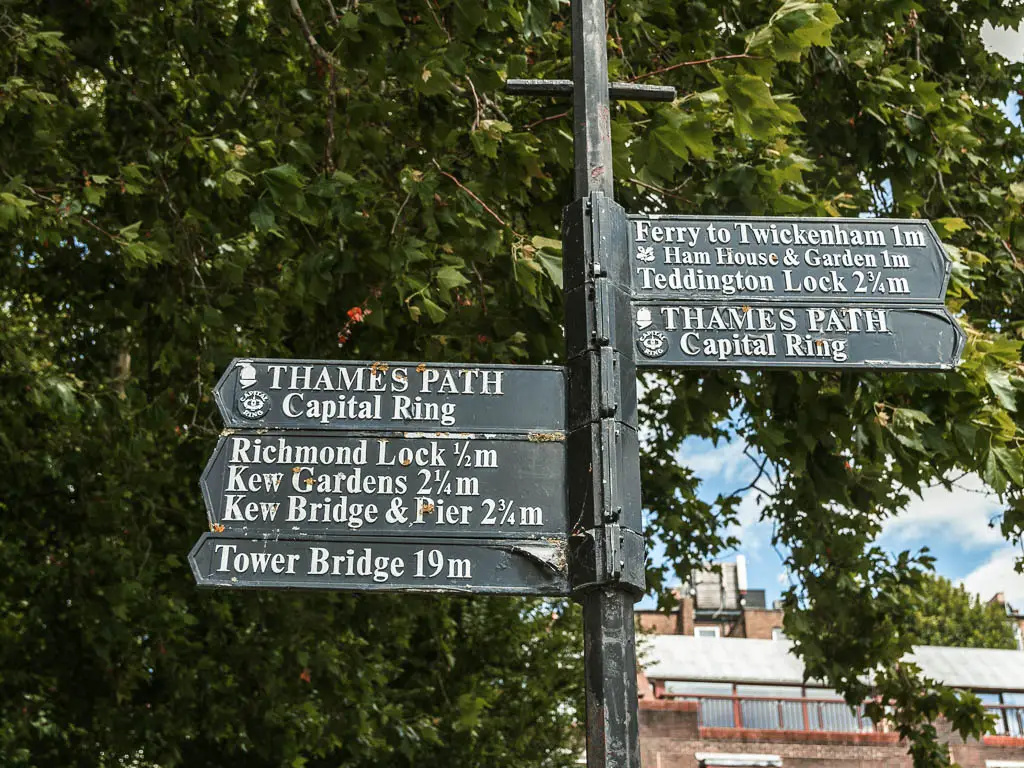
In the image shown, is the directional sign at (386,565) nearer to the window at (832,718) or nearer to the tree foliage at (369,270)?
the tree foliage at (369,270)

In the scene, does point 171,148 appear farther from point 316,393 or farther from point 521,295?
point 316,393

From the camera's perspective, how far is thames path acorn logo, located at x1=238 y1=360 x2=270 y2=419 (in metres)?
3.19

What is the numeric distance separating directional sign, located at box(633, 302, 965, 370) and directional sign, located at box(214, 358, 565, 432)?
12.0 inches

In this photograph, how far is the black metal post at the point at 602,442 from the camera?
279 centimetres

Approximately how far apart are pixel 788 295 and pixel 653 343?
17.1 inches

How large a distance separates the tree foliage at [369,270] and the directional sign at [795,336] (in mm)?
1561

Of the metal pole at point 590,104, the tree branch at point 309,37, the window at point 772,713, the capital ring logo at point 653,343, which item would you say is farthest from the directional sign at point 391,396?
the window at point 772,713

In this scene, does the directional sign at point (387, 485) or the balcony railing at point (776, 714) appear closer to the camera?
the directional sign at point (387, 485)

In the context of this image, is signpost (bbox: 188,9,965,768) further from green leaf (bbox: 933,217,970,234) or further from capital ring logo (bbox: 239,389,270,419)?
green leaf (bbox: 933,217,970,234)

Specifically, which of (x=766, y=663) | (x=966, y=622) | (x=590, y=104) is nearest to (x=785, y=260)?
(x=590, y=104)

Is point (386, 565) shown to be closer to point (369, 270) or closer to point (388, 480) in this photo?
point (388, 480)

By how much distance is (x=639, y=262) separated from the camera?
10.8 feet

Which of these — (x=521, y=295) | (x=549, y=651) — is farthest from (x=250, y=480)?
(x=549, y=651)

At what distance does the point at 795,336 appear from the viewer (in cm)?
328
